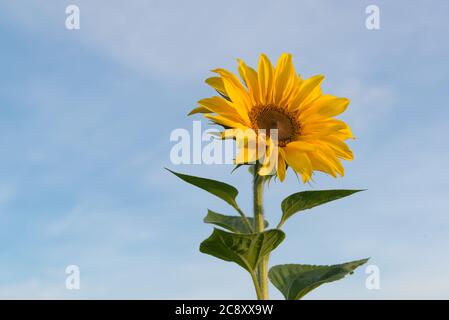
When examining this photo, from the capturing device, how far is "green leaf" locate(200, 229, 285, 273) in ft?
8.77

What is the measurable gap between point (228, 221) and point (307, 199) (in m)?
0.49

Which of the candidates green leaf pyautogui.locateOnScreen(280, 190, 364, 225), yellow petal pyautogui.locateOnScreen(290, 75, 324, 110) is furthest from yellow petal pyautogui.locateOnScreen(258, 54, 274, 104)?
green leaf pyautogui.locateOnScreen(280, 190, 364, 225)

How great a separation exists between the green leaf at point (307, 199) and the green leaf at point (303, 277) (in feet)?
1.10

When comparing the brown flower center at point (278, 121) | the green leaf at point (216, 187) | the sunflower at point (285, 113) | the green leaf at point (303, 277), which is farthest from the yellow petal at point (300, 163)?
the green leaf at point (303, 277)

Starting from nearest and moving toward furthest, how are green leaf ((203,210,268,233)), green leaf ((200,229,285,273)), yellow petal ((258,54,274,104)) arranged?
green leaf ((200,229,285,273)) < green leaf ((203,210,268,233)) < yellow petal ((258,54,274,104))

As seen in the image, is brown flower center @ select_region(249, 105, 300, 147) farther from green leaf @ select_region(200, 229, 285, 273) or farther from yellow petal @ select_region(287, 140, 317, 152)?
green leaf @ select_region(200, 229, 285, 273)

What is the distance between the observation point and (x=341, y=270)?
296cm

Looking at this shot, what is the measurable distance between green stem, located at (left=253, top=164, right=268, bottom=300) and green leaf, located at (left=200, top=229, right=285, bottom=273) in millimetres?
54

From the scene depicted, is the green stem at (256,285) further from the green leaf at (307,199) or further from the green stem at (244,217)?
the green leaf at (307,199)
